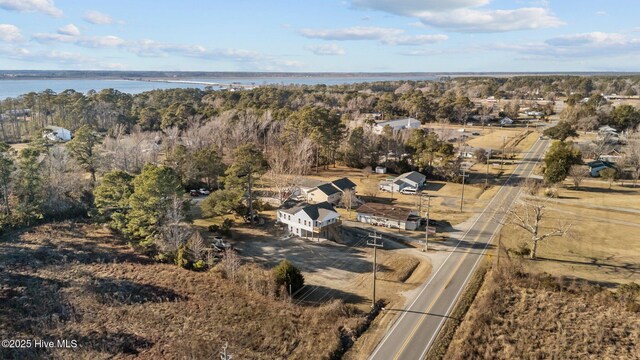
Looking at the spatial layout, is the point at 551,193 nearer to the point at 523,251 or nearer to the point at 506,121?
the point at 523,251

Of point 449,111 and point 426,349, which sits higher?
point 449,111

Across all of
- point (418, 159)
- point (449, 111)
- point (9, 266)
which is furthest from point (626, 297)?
point (449, 111)

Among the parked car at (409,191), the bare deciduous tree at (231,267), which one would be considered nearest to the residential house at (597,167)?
the parked car at (409,191)

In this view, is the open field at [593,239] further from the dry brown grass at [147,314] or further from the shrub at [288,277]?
the dry brown grass at [147,314]

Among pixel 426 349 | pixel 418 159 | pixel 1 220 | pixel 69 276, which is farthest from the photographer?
pixel 418 159

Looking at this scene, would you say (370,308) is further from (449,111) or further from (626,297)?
(449,111)

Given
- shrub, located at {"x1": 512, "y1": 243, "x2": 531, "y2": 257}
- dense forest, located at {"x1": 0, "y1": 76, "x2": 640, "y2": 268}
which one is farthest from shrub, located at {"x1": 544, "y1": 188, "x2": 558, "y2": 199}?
shrub, located at {"x1": 512, "y1": 243, "x2": 531, "y2": 257}

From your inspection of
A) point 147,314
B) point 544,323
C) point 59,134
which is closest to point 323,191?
point 147,314
